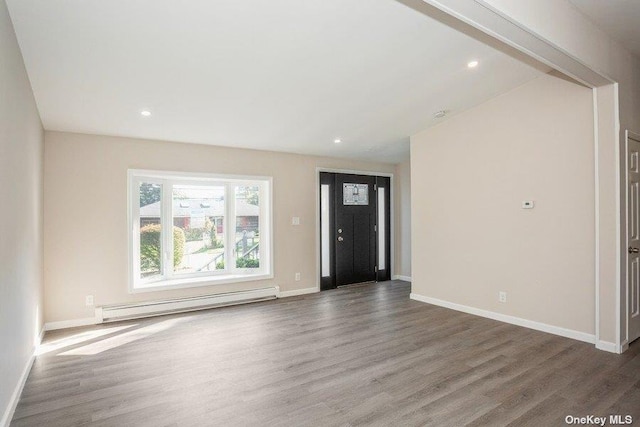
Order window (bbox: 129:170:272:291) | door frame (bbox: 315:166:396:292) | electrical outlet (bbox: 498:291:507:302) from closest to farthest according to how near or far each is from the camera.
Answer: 1. electrical outlet (bbox: 498:291:507:302)
2. window (bbox: 129:170:272:291)
3. door frame (bbox: 315:166:396:292)

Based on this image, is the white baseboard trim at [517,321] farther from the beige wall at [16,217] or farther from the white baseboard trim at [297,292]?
the beige wall at [16,217]

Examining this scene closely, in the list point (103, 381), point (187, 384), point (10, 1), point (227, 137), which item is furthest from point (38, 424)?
point (227, 137)

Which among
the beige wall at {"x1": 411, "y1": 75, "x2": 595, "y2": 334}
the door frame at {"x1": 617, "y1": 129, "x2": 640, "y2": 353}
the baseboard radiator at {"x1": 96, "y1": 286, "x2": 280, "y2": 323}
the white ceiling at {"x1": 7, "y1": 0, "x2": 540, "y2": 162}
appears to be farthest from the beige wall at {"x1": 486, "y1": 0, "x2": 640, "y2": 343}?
the baseboard radiator at {"x1": 96, "y1": 286, "x2": 280, "y2": 323}

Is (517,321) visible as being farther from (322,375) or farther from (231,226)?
(231,226)

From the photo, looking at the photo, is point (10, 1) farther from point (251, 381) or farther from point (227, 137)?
point (251, 381)

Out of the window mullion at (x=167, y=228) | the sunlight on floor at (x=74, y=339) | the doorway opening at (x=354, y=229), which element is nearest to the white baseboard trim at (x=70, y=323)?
the sunlight on floor at (x=74, y=339)

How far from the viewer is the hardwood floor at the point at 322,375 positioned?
2197 millimetres

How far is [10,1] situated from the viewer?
2.03m

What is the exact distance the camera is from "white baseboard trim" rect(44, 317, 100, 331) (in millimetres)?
3895

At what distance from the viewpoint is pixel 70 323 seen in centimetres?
400

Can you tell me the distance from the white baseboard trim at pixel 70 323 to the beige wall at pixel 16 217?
1.92 feet

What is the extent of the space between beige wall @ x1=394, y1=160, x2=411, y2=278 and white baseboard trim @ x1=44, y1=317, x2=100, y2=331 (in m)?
5.13

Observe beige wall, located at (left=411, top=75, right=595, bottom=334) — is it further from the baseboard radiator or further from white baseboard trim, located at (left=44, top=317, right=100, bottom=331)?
white baseboard trim, located at (left=44, top=317, right=100, bottom=331)

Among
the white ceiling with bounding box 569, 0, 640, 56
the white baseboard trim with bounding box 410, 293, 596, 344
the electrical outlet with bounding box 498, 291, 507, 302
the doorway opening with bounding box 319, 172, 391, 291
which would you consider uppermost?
the white ceiling with bounding box 569, 0, 640, 56
